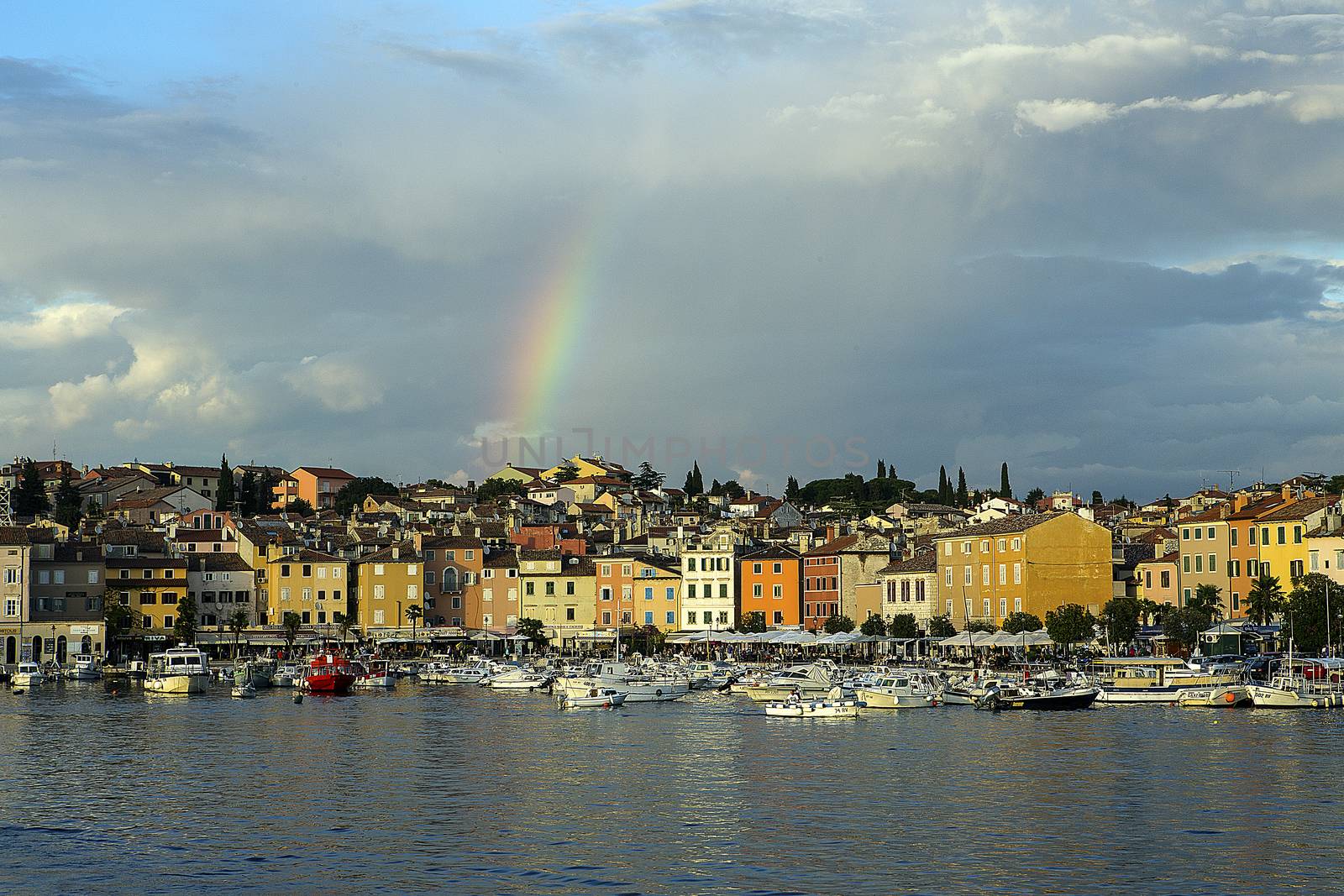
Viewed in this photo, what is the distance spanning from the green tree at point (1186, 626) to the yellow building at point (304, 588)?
63.4 meters

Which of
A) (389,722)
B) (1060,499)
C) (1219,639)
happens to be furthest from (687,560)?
(389,722)

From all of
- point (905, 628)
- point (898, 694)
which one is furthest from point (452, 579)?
point (898, 694)

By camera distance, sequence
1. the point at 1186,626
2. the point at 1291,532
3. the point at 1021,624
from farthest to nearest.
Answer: the point at 1291,532, the point at 1021,624, the point at 1186,626

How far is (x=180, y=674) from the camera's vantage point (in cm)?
9425

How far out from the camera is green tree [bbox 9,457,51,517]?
16950cm

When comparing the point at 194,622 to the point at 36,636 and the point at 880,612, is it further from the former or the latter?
the point at 880,612

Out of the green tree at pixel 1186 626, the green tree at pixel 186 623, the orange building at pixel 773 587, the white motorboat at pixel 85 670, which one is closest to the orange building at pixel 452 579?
the green tree at pixel 186 623

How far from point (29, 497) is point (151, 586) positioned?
55883mm

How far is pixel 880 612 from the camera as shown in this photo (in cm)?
11612

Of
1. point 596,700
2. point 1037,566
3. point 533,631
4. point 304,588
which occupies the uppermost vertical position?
point 1037,566

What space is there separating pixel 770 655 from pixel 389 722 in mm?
48172

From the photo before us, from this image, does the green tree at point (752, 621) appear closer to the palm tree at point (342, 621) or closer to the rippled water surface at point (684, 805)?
the palm tree at point (342, 621)

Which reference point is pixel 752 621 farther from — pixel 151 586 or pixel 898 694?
pixel 151 586

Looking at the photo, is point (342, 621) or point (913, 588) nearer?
point (913, 588)
